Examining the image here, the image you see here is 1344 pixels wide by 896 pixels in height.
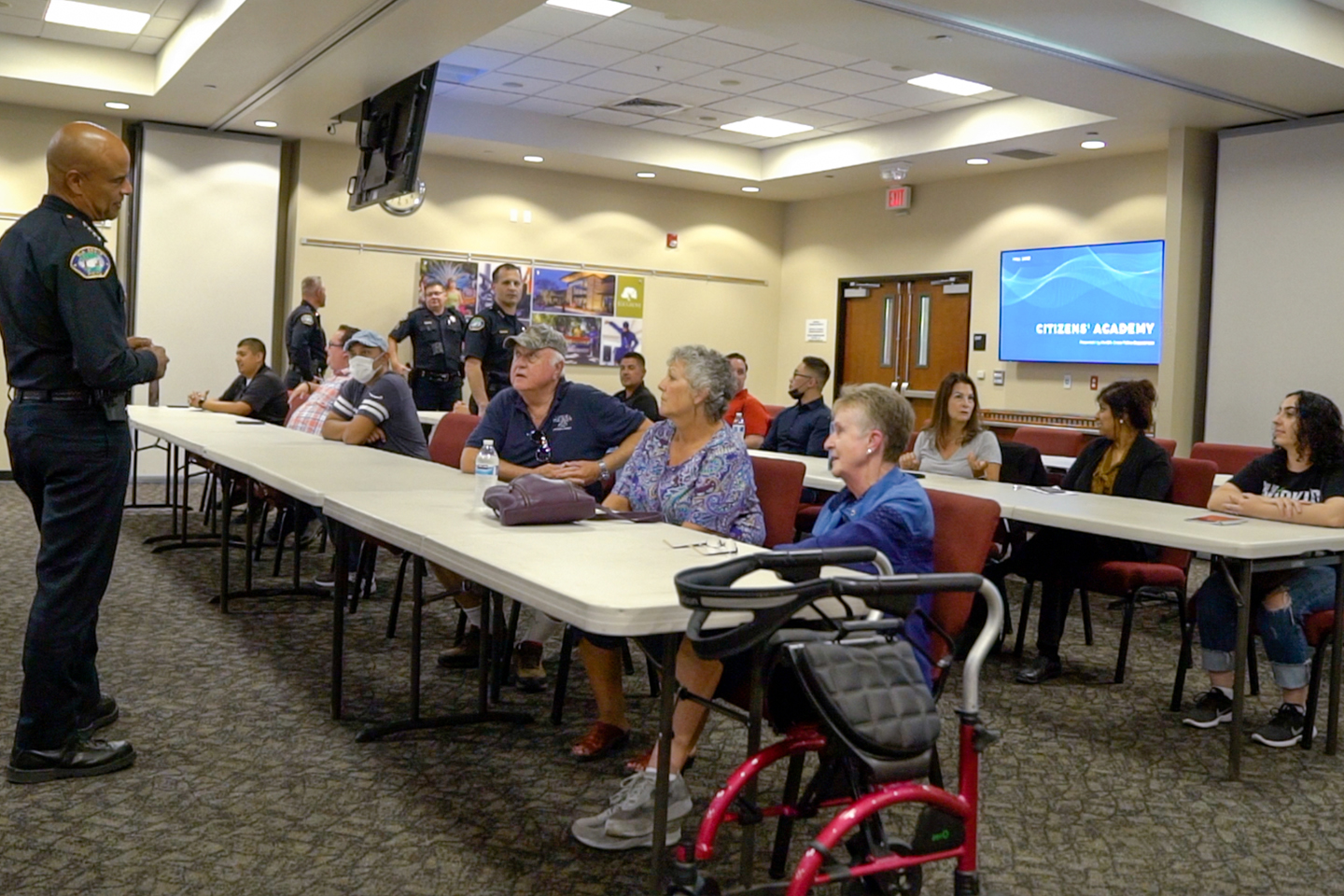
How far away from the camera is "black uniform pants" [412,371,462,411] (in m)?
9.91

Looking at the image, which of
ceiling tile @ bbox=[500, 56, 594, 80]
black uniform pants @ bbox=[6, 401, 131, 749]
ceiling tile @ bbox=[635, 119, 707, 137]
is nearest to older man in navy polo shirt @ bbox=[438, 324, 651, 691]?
black uniform pants @ bbox=[6, 401, 131, 749]

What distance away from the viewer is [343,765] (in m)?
3.29

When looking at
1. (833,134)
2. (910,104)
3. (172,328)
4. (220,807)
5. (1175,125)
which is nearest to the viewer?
(220,807)

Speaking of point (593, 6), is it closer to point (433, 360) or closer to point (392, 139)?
point (392, 139)

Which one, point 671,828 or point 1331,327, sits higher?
point 1331,327

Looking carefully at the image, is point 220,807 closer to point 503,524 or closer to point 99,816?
point 99,816

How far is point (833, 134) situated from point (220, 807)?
888 cm

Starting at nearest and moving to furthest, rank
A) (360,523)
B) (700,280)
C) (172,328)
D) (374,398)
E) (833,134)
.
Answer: (360,523) < (374,398) < (172,328) < (833,134) < (700,280)

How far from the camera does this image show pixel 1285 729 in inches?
148

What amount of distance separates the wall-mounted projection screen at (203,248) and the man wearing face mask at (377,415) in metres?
5.03

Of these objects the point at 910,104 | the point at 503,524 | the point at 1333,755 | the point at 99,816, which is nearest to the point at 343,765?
the point at 99,816

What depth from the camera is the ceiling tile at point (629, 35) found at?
7.39m

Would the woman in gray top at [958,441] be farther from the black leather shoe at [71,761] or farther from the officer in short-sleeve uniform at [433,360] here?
the officer in short-sleeve uniform at [433,360]

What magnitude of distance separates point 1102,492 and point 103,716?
12.1ft
